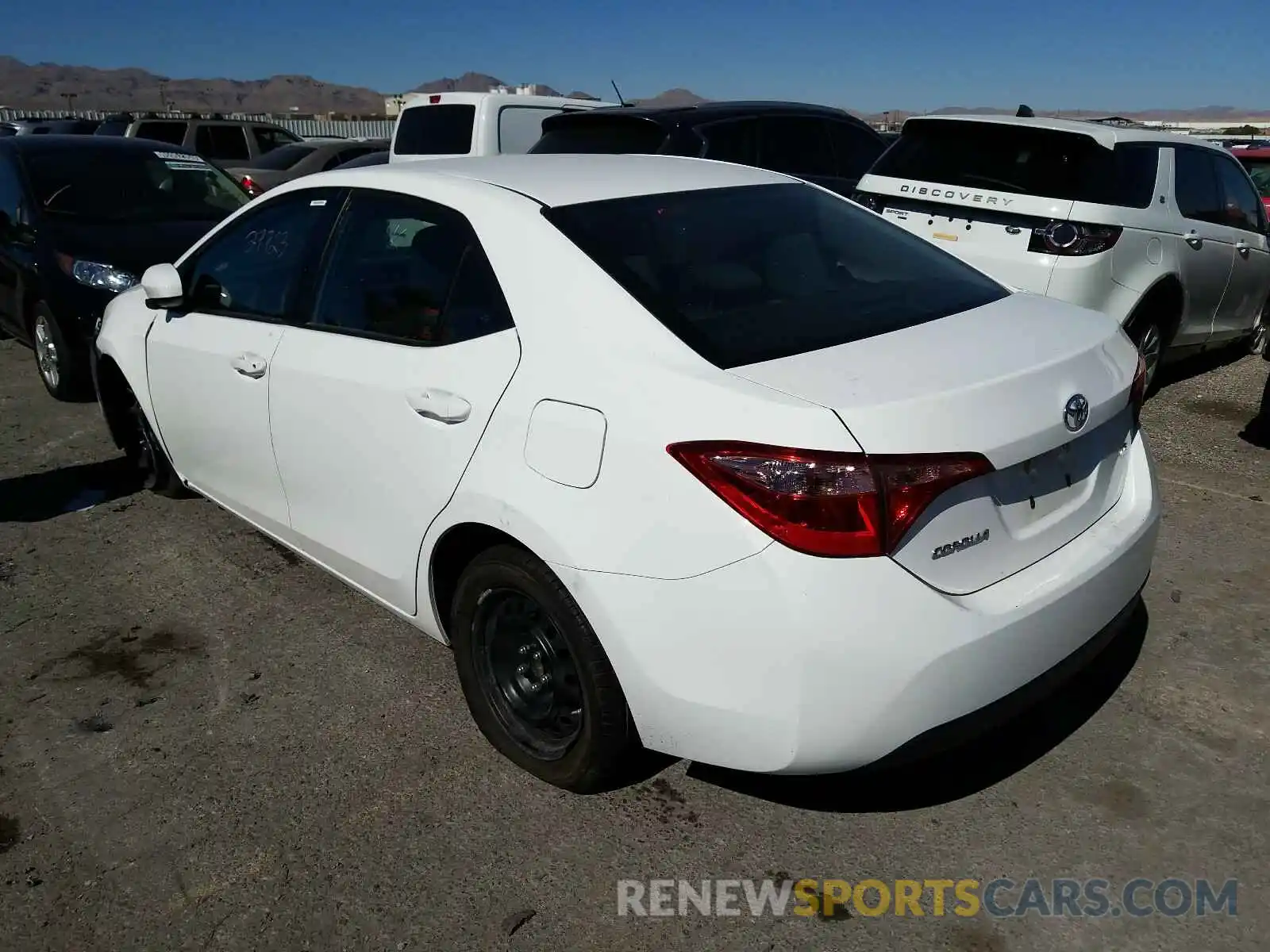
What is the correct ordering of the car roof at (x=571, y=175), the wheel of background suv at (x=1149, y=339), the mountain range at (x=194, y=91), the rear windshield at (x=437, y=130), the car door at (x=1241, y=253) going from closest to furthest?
1. the car roof at (x=571, y=175)
2. the wheel of background suv at (x=1149, y=339)
3. the car door at (x=1241, y=253)
4. the rear windshield at (x=437, y=130)
5. the mountain range at (x=194, y=91)

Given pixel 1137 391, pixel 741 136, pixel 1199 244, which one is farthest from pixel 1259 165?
pixel 1137 391

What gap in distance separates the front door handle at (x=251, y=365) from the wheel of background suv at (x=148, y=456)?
1215 mm

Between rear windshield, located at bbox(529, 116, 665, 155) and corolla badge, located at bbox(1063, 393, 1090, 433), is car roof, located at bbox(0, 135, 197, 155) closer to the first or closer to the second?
rear windshield, located at bbox(529, 116, 665, 155)

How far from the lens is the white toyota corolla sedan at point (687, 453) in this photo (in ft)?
7.18

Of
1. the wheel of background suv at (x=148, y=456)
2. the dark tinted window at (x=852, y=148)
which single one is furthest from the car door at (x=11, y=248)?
the dark tinted window at (x=852, y=148)

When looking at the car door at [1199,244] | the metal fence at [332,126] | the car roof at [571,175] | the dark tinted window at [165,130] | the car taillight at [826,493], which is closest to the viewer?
the car taillight at [826,493]

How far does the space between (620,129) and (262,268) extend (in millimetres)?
4240

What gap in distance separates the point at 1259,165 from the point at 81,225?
10313mm

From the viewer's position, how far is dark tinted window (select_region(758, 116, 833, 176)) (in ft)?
25.1

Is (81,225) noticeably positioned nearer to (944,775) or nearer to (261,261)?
(261,261)

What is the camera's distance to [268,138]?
18.8m

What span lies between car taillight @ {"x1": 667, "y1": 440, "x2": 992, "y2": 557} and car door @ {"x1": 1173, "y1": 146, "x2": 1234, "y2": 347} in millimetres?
4817

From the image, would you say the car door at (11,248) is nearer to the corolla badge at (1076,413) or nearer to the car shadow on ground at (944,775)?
the car shadow on ground at (944,775)

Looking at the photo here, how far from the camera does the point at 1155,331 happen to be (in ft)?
20.5
